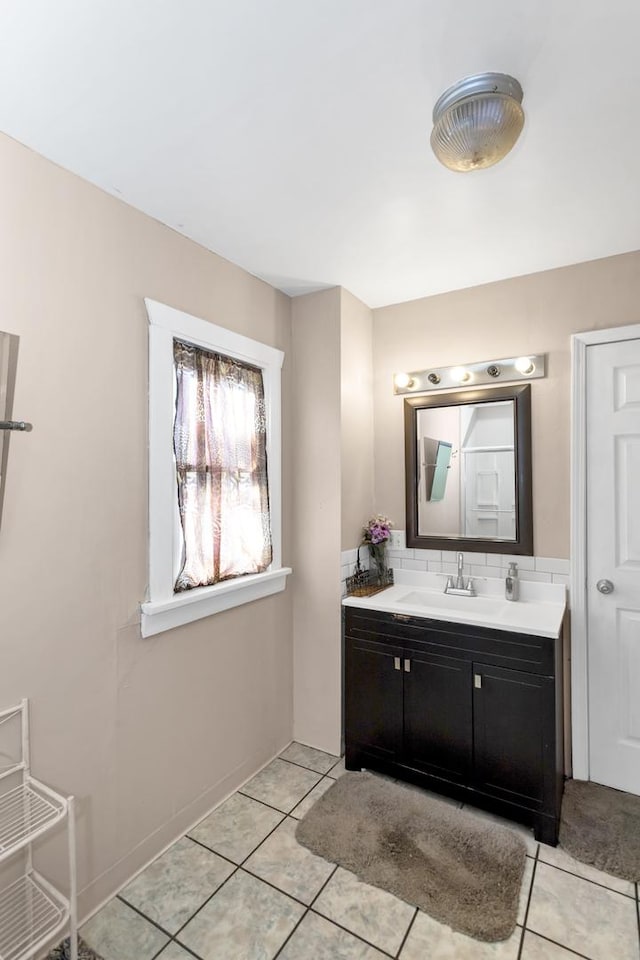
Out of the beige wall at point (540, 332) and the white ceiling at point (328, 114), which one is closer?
the white ceiling at point (328, 114)

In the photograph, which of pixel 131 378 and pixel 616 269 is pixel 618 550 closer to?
pixel 616 269

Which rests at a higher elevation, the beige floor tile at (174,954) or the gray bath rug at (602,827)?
the gray bath rug at (602,827)

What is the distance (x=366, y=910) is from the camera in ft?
5.54

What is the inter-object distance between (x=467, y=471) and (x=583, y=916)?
6.20ft

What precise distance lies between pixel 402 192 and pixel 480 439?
136 cm

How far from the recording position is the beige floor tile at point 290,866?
1785 millimetres

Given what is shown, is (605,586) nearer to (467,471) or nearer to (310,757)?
(467,471)

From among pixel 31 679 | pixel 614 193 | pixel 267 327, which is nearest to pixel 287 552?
pixel 267 327

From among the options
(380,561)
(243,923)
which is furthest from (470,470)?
(243,923)

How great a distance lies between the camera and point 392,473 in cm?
299

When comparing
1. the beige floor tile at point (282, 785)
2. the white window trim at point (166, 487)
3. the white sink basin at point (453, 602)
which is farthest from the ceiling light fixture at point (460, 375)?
the beige floor tile at point (282, 785)

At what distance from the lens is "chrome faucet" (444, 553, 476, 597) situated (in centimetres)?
266

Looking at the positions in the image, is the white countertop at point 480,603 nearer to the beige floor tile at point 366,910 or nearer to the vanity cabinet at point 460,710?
the vanity cabinet at point 460,710

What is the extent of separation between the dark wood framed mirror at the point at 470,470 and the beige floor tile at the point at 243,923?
1.77m
